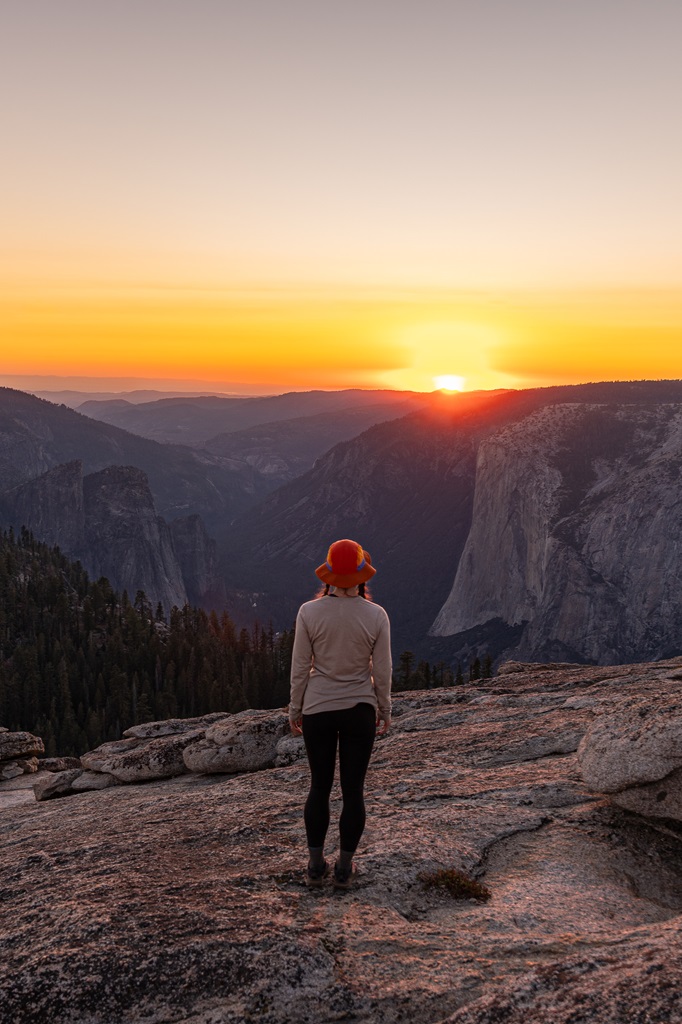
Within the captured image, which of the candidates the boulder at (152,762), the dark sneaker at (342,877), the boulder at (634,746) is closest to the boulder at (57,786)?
the boulder at (152,762)

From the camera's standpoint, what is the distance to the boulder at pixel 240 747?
20531 millimetres

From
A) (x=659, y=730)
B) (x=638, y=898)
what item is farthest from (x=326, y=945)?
(x=659, y=730)

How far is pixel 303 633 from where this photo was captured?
9430 mm

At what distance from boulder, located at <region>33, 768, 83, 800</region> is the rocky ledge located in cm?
644

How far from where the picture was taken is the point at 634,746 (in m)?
11.5

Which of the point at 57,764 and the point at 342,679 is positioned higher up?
the point at 342,679

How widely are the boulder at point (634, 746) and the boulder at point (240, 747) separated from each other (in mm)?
10567

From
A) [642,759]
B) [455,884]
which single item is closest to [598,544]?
[642,759]

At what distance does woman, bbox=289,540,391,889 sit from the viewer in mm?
9258

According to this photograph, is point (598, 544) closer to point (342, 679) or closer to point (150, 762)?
point (150, 762)

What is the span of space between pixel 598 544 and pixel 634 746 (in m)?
168

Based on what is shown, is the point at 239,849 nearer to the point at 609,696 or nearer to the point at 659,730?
the point at 659,730

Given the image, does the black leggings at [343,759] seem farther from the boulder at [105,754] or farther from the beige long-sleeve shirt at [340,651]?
the boulder at [105,754]

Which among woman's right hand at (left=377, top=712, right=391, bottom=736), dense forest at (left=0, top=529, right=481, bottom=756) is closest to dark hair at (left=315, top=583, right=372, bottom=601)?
woman's right hand at (left=377, top=712, right=391, bottom=736)
